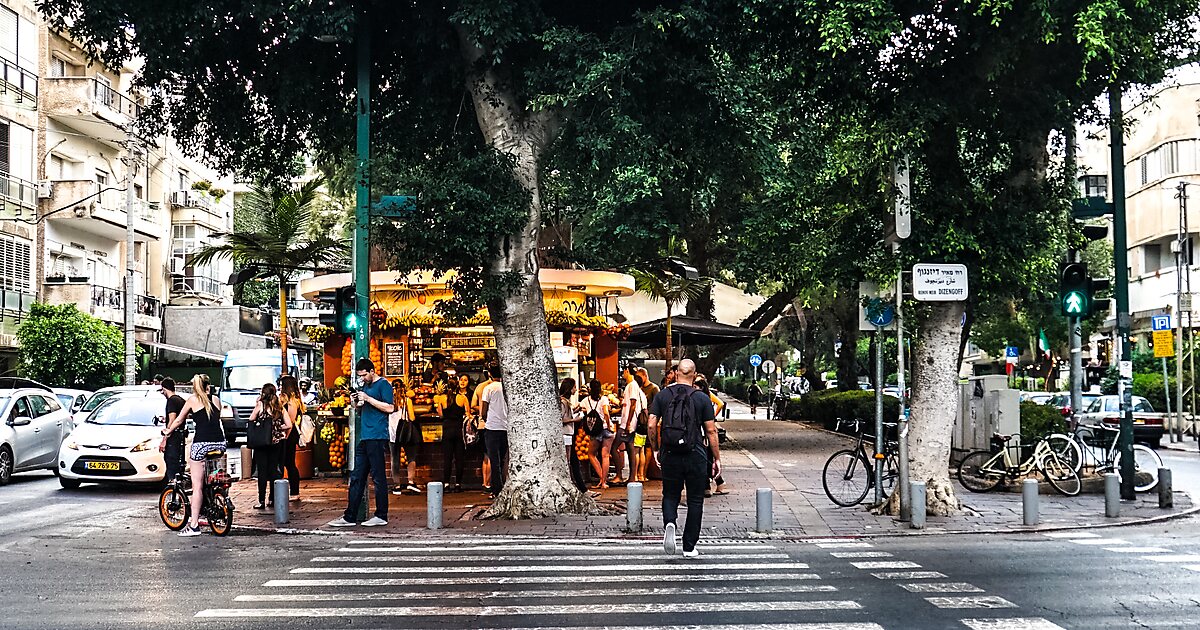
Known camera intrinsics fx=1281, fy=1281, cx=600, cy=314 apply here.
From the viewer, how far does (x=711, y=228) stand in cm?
3161

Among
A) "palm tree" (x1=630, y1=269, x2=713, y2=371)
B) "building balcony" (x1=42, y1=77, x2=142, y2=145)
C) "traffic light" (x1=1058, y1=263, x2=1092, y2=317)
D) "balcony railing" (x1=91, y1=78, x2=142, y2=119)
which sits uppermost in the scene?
"balcony railing" (x1=91, y1=78, x2=142, y2=119)

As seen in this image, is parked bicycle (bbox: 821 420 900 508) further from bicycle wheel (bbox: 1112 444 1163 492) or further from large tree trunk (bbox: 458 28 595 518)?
bicycle wheel (bbox: 1112 444 1163 492)

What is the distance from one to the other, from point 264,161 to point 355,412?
504cm

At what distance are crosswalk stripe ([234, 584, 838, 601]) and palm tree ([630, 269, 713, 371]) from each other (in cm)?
1592

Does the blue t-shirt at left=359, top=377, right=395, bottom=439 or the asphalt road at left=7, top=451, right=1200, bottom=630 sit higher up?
the blue t-shirt at left=359, top=377, right=395, bottom=439

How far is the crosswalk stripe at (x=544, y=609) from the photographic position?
8523mm

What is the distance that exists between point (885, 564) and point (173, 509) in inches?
311

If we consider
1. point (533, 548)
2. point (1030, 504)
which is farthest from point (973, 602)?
point (1030, 504)

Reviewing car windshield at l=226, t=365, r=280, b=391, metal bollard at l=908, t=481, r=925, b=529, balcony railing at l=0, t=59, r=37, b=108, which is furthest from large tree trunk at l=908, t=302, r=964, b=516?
balcony railing at l=0, t=59, r=37, b=108

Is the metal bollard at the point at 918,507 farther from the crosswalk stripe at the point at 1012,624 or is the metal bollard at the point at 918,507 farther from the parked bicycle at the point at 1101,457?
the crosswalk stripe at the point at 1012,624

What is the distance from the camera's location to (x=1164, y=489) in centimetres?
1666

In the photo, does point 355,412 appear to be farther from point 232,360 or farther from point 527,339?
point 232,360

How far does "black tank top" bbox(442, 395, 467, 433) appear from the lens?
60.5ft

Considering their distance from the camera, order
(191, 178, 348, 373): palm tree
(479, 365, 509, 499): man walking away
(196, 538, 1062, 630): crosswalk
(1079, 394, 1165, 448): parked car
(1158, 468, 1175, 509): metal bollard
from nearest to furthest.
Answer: (196, 538, 1062, 630): crosswalk
(1158, 468, 1175, 509): metal bollard
(479, 365, 509, 499): man walking away
(191, 178, 348, 373): palm tree
(1079, 394, 1165, 448): parked car
